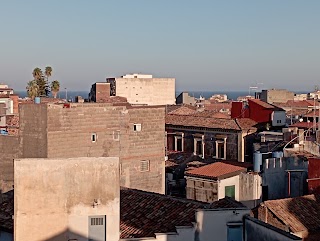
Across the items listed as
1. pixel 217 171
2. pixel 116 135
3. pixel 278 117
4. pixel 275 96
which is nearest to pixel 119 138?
pixel 116 135

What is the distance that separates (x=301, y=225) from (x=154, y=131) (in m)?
12.9

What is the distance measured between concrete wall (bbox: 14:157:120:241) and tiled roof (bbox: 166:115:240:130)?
27.7 m

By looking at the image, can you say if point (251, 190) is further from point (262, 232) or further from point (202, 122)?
point (202, 122)

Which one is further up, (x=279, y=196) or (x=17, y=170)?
(x=17, y=170)

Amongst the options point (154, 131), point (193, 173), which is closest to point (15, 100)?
point (154, 131)

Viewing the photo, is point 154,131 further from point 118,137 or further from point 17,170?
point 17,170

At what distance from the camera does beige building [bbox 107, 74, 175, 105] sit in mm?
73125

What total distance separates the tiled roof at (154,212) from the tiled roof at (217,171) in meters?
7.48

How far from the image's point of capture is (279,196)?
89.7ft

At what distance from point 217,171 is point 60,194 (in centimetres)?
1607

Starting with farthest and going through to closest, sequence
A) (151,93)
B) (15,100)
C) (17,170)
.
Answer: (151,93) < (15,100) < (17,170)

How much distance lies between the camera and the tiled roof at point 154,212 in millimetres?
18169

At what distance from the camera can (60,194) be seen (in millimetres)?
14914

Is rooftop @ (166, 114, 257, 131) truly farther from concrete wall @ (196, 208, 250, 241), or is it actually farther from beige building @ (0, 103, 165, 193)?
concrete wall @ (196, 208, 250, 241)
